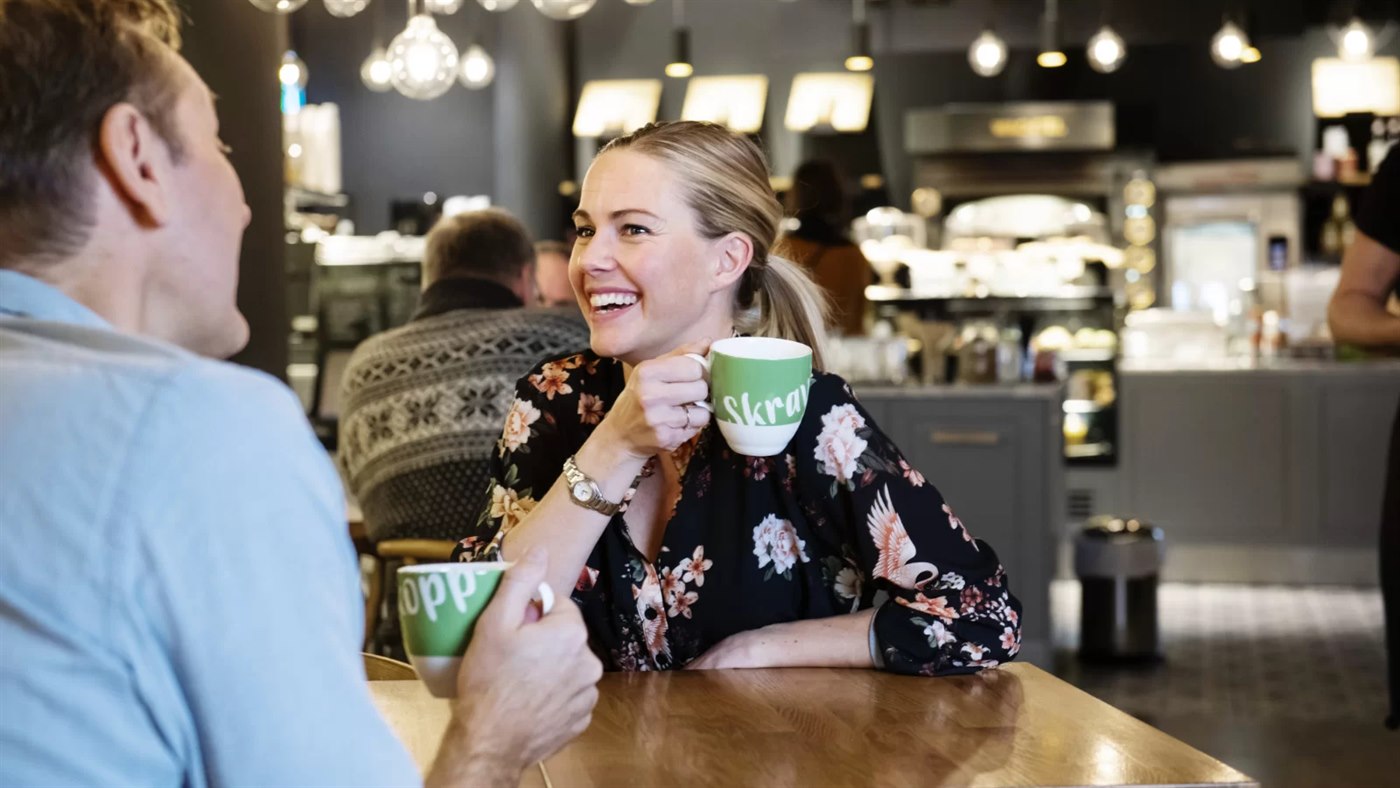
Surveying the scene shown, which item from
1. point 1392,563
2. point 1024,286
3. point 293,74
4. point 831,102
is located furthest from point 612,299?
point 831,102

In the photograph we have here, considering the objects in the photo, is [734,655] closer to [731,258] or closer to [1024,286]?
[731,258]

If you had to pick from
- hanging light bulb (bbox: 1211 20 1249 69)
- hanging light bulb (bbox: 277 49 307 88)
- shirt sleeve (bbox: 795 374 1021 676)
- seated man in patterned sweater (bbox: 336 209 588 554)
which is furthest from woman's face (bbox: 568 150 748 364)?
hanging light bulb (bbox: 1211 20 1249 69)

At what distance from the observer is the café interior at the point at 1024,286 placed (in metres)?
1.65

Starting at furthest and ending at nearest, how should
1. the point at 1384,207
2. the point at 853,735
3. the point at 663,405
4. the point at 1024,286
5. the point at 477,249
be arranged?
the point at 1024,286 < the point at 477,249 < the point at 1384,207 < the point at 663,405 < the point at 853,735

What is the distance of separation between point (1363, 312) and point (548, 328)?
5.68 ft

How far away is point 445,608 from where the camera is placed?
1.13m

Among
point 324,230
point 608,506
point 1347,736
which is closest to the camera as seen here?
point 608,506

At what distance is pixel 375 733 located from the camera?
91 centimetres

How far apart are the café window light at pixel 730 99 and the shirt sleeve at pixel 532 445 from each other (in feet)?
26.1

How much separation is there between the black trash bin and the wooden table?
415cm

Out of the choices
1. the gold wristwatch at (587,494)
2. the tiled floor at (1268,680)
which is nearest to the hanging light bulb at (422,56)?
the gold wristwatch at (587,494)

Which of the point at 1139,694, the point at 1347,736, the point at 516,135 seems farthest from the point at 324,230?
the point at 1347,736

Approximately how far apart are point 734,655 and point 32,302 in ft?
3.44

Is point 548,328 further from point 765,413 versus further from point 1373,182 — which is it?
point 765,413
